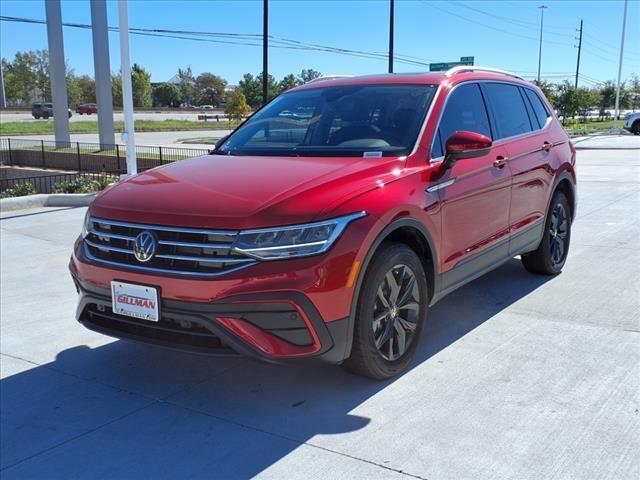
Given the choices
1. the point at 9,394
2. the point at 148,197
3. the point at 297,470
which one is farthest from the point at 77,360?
the point at 297,470

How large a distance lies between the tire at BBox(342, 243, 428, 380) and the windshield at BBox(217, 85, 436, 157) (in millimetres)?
772

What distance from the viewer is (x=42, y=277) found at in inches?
263

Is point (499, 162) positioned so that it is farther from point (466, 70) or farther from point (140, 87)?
point (140, 87)

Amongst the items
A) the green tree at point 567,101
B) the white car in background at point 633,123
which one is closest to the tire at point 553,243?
the white car in background at point 633,123

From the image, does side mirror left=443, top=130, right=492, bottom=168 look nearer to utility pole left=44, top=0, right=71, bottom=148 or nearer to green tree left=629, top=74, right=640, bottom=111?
utility pole left=44, top=0, right=71, bottom=148

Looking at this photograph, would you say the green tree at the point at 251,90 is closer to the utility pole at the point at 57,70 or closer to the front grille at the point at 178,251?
the utility pole at the point at 57,70

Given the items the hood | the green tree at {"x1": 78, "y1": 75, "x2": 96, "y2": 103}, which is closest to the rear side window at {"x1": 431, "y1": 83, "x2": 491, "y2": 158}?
the hood

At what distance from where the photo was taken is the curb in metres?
11.0

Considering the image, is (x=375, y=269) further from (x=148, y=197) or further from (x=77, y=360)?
(x=77, y=360)

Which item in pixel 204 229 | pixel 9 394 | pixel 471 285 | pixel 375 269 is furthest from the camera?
pixel 471 285

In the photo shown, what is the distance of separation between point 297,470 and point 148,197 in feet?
5.59

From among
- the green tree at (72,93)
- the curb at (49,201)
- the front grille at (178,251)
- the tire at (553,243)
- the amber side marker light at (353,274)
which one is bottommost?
the curb at (49,201)

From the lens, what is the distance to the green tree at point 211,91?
12094 cm

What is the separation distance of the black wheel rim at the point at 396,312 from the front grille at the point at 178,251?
2.94 feet
